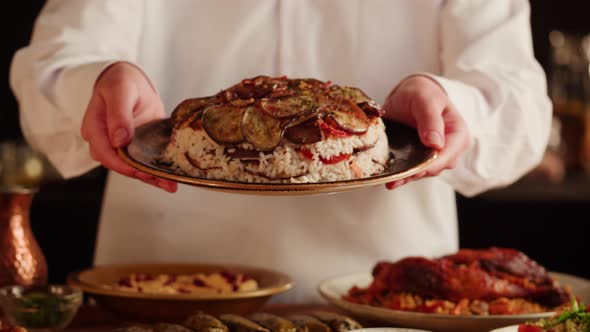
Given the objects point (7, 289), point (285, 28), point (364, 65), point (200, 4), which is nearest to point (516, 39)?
point (364, 65)

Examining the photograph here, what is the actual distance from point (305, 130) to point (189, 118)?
8.4 inches

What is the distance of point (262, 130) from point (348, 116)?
5.5 inches

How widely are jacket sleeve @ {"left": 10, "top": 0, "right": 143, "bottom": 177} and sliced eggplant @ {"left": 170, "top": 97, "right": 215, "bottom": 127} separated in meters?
0.43

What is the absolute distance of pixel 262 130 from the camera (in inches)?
54.5

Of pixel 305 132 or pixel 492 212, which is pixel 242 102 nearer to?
pixel 305 132

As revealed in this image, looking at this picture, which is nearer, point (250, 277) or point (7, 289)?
point (7, 289)

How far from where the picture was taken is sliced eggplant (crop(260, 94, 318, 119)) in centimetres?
138

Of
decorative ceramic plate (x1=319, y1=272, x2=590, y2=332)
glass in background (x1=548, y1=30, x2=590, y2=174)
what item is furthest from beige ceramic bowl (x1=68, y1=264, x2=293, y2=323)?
glass in background (x1=548, y1=30, x2=590, y2=174)

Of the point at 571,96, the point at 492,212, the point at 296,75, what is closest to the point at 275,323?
the point at 296,75

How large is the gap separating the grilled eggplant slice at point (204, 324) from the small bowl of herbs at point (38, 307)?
24 centimetres

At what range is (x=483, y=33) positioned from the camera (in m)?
2.03

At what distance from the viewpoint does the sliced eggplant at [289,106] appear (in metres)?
1.38

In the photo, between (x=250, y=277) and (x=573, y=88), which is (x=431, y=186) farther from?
(x=573, y=88)

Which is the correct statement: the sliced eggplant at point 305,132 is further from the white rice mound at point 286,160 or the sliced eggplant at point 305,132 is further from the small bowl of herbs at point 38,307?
the small bowl of herbs at point 38,307
